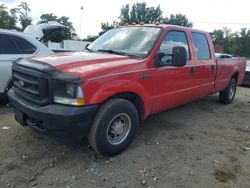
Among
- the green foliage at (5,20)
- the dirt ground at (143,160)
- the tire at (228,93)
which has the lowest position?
the dirt ground at (143,160)

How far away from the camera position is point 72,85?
3107mm

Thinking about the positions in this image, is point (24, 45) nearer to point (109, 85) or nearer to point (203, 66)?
point (109, 85)

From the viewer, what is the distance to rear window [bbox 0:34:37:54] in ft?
18.3

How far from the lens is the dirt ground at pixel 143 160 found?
315 centimetres

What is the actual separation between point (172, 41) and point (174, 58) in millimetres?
679

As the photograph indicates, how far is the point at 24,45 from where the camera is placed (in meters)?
5.85

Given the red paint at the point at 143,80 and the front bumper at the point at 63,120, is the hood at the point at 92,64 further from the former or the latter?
the front bumper at the point at 63,120

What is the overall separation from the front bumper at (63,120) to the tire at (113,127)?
0.52 ft

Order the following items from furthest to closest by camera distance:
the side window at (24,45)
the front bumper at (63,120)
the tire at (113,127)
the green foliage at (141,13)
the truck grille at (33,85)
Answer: the green foliage at (141,13), the side window at (24,45), the tire at (113,127), the truck grille at (33,85), the front bumper at (63,120)

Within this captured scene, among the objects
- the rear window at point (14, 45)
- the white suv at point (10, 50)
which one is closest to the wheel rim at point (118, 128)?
the white suv at point (10, 50)

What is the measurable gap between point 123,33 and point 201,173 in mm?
2700

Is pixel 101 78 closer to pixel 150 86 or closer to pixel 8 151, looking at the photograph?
pixel 150 86

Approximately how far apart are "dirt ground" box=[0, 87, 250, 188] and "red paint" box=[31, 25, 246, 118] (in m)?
0.59

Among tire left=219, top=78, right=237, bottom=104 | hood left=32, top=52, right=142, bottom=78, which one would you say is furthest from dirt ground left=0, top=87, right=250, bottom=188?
tire left=219, top=78, right=237, bottom=104
